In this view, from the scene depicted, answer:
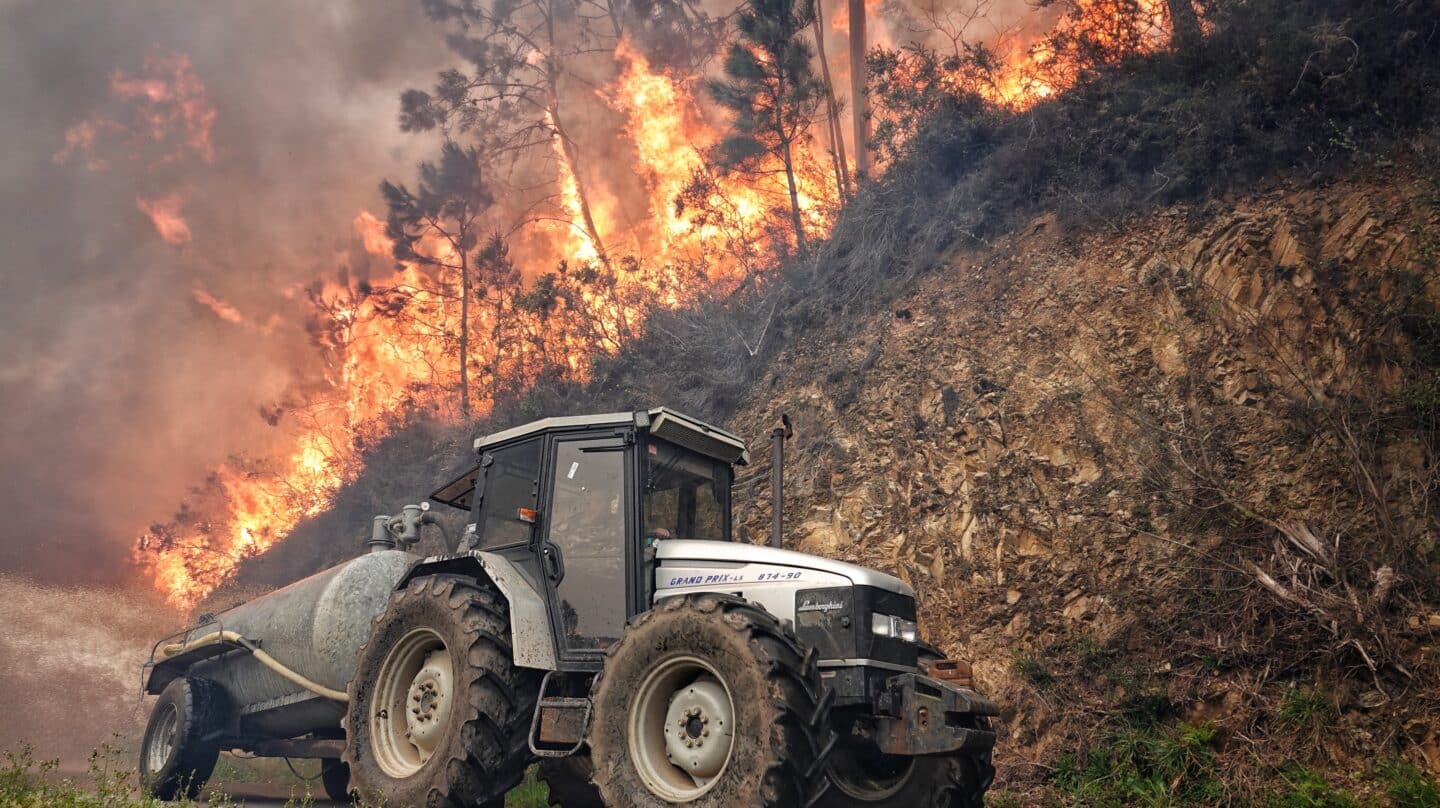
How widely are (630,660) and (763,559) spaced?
127cm

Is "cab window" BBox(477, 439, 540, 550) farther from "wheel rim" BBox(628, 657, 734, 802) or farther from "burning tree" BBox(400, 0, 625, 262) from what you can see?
"burning tree" BBox(400, 0, 625, 262)

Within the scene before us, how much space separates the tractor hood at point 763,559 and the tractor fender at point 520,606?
108 centimetres

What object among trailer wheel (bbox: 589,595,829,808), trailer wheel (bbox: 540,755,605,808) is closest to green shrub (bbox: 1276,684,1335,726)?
trailer wheel (bbox: 589,595,829,808)

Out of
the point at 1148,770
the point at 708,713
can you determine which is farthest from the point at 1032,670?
the point at 708,713

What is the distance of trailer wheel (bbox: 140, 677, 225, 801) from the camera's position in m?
10.5

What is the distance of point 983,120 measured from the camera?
1602 cm

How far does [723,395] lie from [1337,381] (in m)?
9.04

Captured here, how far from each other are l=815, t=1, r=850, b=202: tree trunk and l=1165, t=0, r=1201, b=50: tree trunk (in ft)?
23.4

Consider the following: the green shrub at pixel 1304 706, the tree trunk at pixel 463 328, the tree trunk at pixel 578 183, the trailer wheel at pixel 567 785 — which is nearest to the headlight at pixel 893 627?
the trailer wheel at pixel 567 785

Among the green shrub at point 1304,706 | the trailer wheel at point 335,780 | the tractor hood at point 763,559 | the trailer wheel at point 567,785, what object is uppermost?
the tractor hood at point 763,559

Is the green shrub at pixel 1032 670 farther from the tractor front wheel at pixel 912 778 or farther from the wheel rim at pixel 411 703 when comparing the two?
the wheel rim at pixel 411 703

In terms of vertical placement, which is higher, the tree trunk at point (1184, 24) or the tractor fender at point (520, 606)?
the tree trunk at point (1184, 24)

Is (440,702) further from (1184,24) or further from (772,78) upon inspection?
(772,78)

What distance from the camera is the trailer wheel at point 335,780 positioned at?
11.5 m
